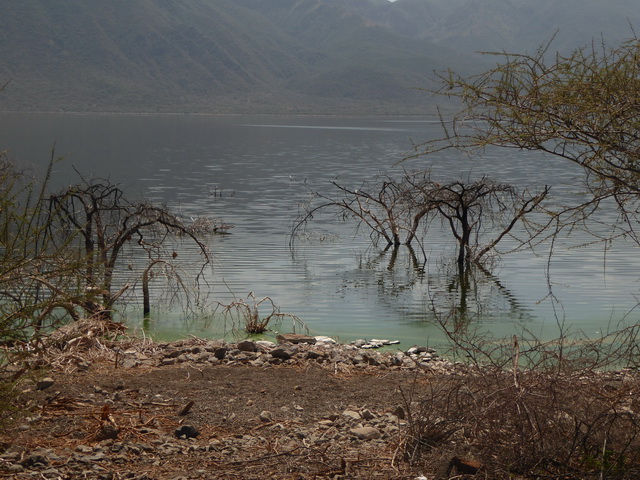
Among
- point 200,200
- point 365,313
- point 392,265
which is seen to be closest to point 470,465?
point 365,313

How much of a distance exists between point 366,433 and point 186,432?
1.53m

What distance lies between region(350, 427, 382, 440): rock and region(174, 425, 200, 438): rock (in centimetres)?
135

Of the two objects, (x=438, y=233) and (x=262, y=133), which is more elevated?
(x=262, y=133)

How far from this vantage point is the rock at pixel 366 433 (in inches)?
301

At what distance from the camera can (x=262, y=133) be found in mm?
147625

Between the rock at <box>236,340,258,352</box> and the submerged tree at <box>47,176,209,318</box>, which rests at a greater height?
the submerged tree at <box>47,176,209,318</box>

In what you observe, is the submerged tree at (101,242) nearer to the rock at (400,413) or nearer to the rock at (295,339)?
the rock at (295,339)

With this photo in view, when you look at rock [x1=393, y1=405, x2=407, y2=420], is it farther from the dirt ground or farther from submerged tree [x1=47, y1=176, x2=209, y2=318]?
submerged tree [x1=47, y1=176, x2=209, y2=318]

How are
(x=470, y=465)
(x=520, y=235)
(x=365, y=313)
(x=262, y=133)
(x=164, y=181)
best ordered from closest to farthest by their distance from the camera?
(x=470, y=465) < (x=365, y=313) < (x=520, y=235) < (x=164, y=181) < (x=262, y=133)

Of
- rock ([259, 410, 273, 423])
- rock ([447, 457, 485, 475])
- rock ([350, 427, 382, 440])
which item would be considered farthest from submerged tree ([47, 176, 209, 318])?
rock ([447, 457, 485, 475])

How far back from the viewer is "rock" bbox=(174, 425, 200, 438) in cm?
759

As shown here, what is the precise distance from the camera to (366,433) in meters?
7.69

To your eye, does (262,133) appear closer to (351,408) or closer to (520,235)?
(520,235)

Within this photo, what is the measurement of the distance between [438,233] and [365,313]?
15697mm
